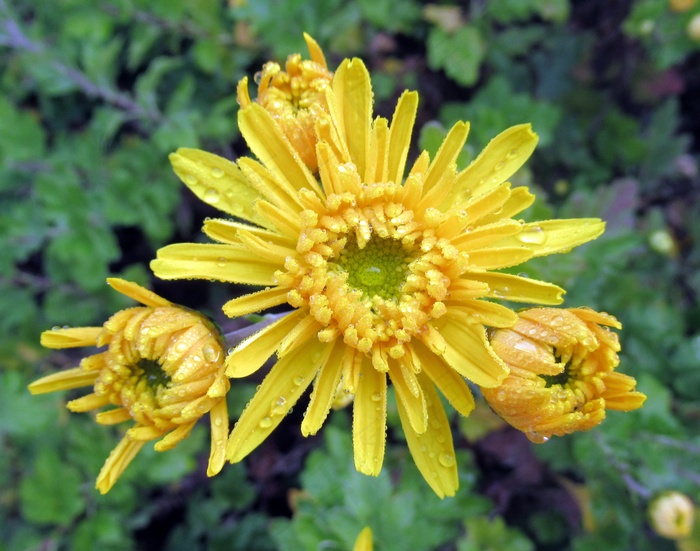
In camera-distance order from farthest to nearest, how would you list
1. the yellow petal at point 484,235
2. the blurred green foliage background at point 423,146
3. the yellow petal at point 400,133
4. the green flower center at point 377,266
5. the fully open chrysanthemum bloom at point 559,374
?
the blurred green foliage background at point 423,146
the green flower center at point 377,266
the yellow petal at point 400,133
the yellow petal at point 484,235
the fully open chrysanthemum bloom at point 559,374

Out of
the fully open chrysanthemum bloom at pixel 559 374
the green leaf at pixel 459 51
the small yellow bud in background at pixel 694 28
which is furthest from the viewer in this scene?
the green leaf at pixel 459 51

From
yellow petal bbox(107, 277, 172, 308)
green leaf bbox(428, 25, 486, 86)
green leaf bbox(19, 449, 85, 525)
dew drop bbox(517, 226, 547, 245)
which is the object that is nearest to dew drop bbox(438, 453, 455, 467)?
dew drop bbox(517, 226, 547, 245)

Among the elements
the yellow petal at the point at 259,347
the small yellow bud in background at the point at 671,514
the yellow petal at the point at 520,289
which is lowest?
the small yellow bud in background at the point at 671,514

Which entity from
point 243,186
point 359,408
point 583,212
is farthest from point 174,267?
point 583,212

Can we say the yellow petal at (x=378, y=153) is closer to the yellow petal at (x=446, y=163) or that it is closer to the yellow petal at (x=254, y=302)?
the yellow petal at (x=446, y=163)

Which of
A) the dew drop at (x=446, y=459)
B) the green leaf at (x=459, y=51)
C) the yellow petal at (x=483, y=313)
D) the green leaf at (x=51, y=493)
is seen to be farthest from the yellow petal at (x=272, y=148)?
the green leaf at (x=51, y=493)

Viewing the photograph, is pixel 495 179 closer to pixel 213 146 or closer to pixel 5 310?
pixel 213 146

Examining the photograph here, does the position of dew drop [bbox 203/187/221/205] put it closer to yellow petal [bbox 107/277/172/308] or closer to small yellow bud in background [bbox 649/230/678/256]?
yellow petal [bbox 107/277/172/308]

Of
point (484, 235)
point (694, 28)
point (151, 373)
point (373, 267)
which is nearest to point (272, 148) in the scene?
point (373, 267)

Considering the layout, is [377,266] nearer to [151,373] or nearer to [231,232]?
[231,232]
